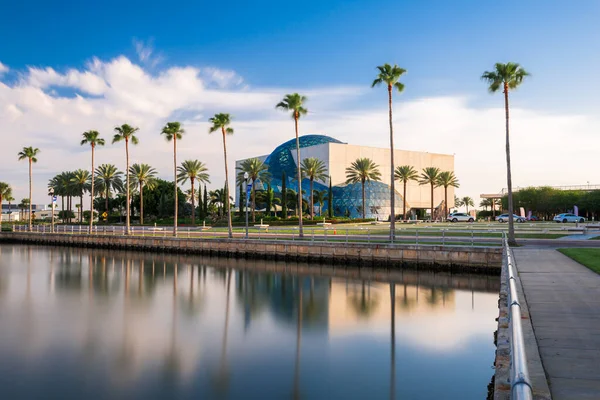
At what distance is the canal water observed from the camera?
422 inches

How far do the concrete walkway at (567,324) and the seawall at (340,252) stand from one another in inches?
367

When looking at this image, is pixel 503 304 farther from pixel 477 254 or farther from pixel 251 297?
pixel 477 254

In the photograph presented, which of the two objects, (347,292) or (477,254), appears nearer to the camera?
(347,292)

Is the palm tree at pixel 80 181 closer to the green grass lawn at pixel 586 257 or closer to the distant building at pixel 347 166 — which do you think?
the distant building at pixel 347 166

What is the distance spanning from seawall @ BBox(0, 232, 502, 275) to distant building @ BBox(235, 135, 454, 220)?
5419 cm

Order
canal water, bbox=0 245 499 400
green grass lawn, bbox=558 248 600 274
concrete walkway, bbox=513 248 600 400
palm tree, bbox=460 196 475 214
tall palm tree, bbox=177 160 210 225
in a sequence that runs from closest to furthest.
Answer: concrete walkway, bbox=513 248 600 400
canal water, bbox=0 245 499 400
green grass lawn, bbox=558 248 600 274
tall palm tree, bbox=177 160 210 225
palm tree, bbox=460 196 475 214

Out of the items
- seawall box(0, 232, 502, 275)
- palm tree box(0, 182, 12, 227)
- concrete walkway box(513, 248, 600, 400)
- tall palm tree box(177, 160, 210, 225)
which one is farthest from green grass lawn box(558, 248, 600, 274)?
palm tree box(0, 182, 12, 227)

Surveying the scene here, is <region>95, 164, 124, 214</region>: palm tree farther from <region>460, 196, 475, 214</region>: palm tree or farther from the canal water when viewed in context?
<region>460, 196, 475, 214</region>: palm tree

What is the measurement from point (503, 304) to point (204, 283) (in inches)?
782

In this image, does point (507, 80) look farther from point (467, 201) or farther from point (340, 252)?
point (467, 201)

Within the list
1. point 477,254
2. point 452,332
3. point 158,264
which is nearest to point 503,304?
point 452,332

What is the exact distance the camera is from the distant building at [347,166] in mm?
106312

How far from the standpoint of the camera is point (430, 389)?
1041 centimetres

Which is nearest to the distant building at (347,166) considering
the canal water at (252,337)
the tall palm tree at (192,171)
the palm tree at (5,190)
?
the tall palm tree at (192,171)
